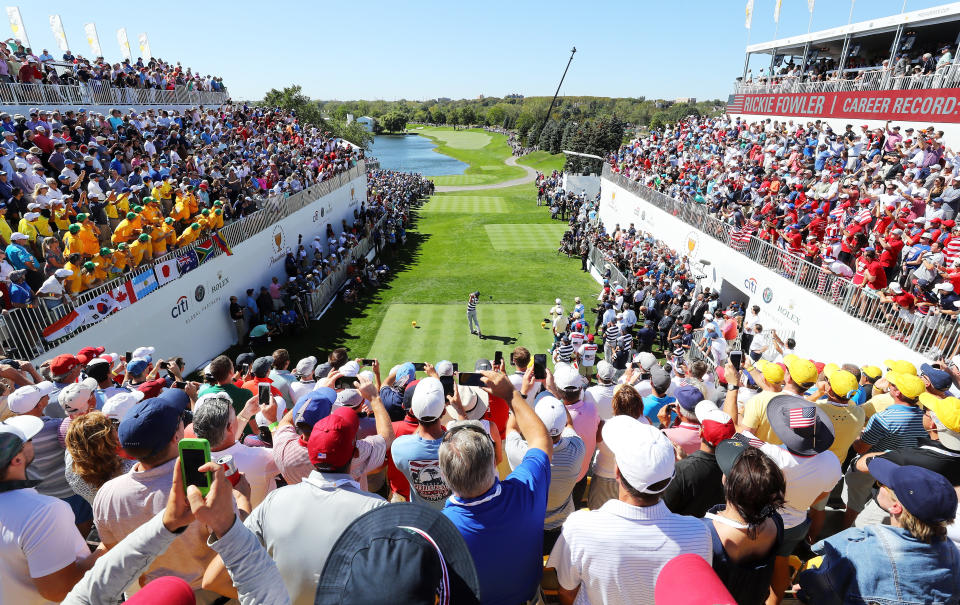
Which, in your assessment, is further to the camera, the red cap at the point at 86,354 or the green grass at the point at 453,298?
the green grass at the point at 453,298

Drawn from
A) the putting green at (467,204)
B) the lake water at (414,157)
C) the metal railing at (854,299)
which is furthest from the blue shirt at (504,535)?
the lake water at (414,157)

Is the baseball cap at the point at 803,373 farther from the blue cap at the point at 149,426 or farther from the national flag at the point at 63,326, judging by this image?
the national flag at the point at 63,326

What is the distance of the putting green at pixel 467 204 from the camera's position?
37.4m

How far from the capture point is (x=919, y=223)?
1008 cm

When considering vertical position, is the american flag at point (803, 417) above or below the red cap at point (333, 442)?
below

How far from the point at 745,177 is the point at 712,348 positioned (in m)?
9.69

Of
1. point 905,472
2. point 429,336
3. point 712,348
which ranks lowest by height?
point 429,336

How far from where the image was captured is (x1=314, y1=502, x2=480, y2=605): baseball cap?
4.72 ft

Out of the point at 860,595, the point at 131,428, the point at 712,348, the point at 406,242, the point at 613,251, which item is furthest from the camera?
the point at 406,242

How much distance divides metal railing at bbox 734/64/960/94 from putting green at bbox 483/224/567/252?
13001 millimetres

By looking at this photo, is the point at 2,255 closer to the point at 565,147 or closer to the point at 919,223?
the point at 919,223

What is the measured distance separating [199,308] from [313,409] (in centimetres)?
1126

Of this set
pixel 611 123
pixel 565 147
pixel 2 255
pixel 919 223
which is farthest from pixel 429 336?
pixel 565 147

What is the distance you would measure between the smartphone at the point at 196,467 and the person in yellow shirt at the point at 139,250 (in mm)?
10483
